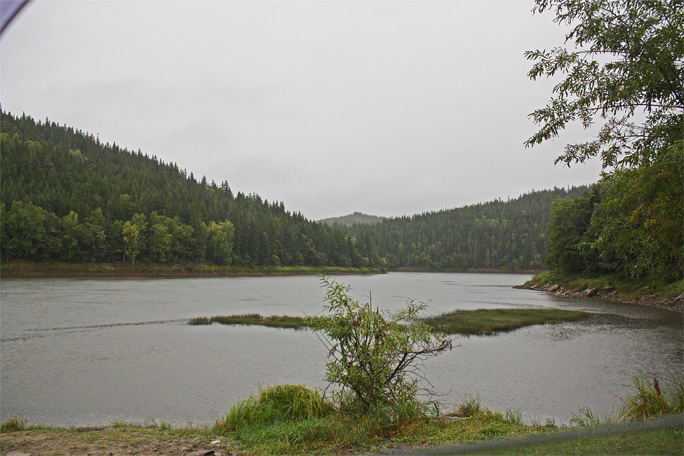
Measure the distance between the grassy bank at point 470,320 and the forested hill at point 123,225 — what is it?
66.8 meters

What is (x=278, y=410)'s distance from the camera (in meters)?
9.59

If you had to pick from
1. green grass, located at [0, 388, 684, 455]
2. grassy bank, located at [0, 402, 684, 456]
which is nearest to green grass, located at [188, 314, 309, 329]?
green grass, located at [0, 388, 684, 455]

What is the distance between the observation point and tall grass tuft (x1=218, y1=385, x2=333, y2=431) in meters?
9.25

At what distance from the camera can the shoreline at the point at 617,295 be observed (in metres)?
36.4

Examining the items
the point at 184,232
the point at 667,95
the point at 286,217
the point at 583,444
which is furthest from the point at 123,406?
the point at 286,217

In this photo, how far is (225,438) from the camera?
8.45 meters

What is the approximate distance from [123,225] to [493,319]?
89.9 metres

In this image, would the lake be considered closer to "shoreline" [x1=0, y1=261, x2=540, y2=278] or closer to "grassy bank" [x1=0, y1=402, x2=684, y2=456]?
"grassy bank" [x1=0, y1=402, x2=684, y2=456]

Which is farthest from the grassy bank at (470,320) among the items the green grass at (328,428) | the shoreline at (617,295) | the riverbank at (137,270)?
the riverbank at (137,270)

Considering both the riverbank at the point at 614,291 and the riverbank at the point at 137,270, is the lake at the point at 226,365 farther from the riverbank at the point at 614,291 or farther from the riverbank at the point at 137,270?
the riverbank at the point at 137,270

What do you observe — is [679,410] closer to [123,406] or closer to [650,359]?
[650,359]

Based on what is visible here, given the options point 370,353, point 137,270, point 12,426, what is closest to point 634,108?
point 370,353

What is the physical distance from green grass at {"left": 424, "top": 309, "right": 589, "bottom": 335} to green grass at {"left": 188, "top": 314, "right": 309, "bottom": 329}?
9282 mm

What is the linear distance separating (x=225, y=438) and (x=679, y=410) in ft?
29.5
